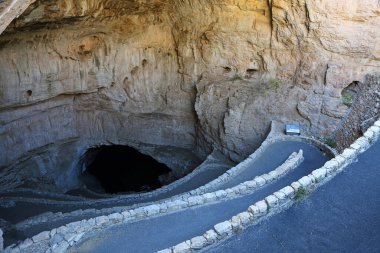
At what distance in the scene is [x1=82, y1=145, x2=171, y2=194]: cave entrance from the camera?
1900 cm

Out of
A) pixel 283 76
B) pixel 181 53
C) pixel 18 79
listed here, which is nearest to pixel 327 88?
pixel 283 76

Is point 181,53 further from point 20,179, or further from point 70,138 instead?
point 20,179

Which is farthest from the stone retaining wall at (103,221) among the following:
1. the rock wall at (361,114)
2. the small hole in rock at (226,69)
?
the small hole in rock at (226,69)

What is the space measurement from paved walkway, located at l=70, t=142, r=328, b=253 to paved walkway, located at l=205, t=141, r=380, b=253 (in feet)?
2.96

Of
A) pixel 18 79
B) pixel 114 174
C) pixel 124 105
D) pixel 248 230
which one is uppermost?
pixel 18 79

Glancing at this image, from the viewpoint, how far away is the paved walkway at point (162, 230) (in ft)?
24.6

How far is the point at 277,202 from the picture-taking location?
25.2ft

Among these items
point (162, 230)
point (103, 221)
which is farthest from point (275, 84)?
point (103, 221)

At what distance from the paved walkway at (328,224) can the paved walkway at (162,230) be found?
901 mm

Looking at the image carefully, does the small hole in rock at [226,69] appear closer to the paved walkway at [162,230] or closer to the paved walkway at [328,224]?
the paved walkway at [162,230]

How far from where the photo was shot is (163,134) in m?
17.7

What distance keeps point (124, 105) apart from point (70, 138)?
2728 mm

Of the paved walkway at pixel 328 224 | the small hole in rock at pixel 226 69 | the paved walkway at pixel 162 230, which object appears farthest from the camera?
the small hole in rock at pixel 226 69

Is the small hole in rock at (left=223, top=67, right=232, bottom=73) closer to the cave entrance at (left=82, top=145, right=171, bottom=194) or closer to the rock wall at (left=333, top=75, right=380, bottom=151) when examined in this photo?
the rock wall at (left=333, top=75, right=380, bottom=151)
